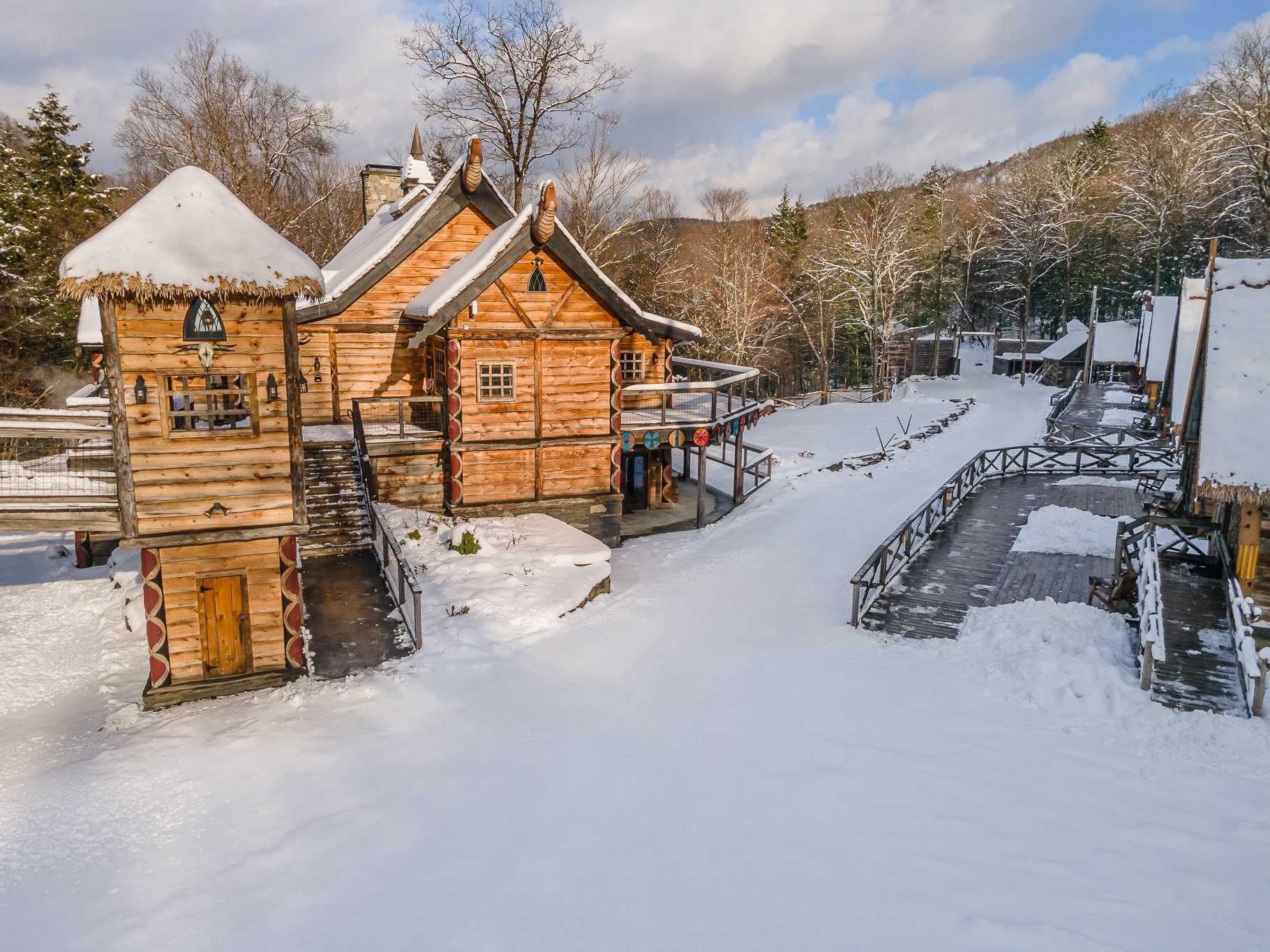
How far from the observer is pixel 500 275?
59.1 ft

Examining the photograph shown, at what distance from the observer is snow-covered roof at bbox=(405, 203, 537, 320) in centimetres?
1733

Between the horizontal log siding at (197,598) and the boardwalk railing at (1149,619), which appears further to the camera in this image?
the horizontal log siding at (197,598)

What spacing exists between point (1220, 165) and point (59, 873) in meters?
63.4

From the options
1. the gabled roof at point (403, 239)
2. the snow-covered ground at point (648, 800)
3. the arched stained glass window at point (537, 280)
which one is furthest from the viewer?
the gabled roof at point (403, 239)

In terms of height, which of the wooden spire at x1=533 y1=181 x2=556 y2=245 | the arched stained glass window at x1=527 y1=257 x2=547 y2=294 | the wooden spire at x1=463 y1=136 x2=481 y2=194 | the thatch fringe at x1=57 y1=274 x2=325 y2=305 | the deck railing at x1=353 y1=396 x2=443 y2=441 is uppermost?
the wooden spire at x1=463 y1=136 x2=481 y2=194

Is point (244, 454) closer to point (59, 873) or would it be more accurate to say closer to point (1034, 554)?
point (59, 873)

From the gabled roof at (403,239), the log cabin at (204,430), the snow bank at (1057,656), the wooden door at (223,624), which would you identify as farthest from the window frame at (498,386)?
the snow bank at (1057,656)

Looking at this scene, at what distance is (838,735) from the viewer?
10734mm

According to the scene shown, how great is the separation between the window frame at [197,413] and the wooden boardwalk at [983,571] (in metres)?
11.6

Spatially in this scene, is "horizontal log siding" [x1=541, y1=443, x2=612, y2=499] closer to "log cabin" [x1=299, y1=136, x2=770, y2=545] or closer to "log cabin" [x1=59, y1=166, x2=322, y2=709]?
"log cabin" [x1=299, y1=136, x2=770, y2=545]

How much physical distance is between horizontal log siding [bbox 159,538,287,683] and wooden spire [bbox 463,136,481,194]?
11.8 m

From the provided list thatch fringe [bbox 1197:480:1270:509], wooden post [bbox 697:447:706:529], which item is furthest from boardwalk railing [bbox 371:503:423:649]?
thatch fringe [bbox 1197:480:1270:509]

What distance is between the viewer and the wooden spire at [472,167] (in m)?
18.9

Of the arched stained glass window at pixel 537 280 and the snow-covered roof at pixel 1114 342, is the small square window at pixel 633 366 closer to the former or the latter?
the arched stained glass window at pixel 537 280
